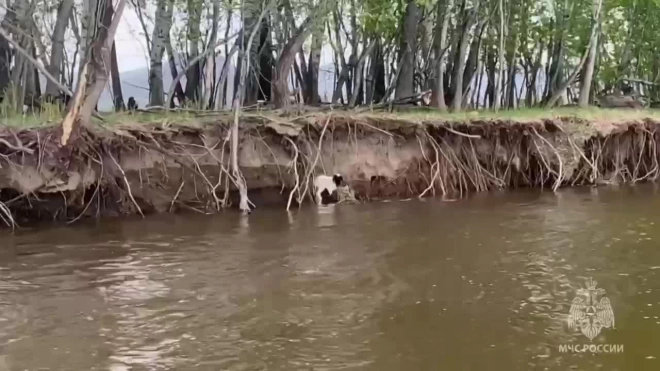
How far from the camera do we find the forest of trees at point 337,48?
10.3 metres

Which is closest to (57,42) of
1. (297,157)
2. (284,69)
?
(284,69)

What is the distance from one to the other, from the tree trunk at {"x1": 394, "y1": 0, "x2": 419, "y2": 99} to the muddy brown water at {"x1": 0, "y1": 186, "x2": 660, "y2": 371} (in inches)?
→ 204

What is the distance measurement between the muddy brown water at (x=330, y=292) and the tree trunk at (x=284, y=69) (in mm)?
3281

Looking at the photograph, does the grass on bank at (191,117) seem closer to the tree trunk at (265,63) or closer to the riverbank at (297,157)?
the riverbank at (297,157)

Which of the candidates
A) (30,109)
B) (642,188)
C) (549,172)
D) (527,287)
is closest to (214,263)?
(527,287)

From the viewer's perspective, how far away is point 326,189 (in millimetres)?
9664

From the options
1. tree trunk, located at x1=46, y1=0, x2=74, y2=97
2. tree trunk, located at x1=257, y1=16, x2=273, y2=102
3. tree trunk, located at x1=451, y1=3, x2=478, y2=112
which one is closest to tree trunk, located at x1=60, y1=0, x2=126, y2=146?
tree trunk, located at x1=46, y1=0, x2=74, y2=97

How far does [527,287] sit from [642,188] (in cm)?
658

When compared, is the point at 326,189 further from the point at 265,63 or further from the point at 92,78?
the point at 265,63

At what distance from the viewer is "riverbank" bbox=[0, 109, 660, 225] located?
822 cm

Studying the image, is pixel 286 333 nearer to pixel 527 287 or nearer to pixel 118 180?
pixel 527 287

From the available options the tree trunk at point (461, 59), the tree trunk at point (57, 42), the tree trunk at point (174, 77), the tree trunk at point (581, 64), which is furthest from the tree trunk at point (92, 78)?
the tree trunk at point (581, 64)

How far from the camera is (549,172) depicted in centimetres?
1107

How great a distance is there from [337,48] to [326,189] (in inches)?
181
